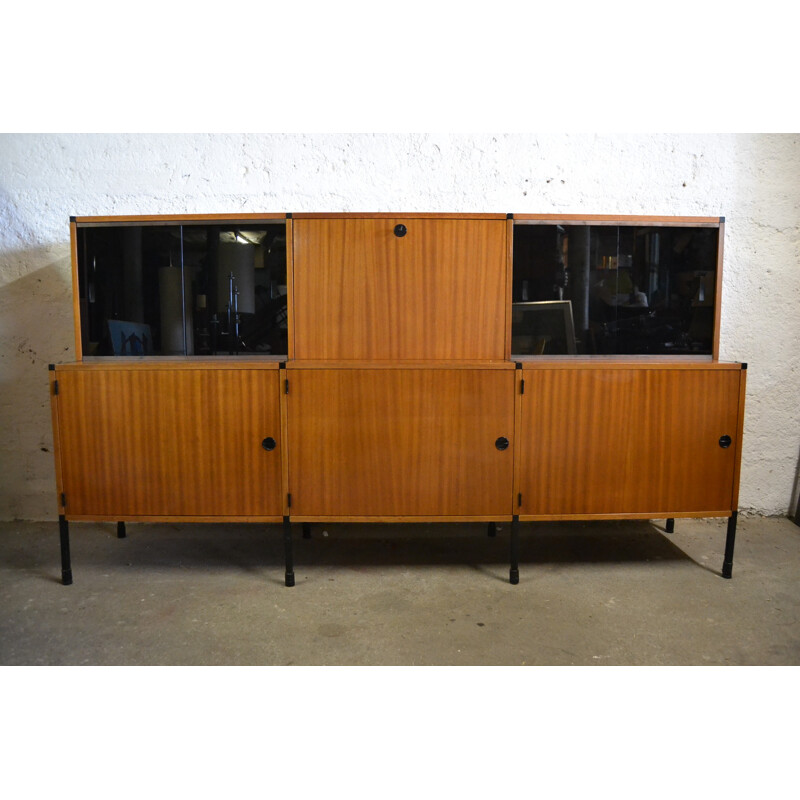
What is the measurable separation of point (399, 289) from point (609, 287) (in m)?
0.84

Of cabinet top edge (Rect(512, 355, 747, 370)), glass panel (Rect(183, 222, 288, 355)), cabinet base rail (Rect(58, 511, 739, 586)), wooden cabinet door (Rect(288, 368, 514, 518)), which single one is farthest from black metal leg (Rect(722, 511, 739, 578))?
glass panel (Rect(183, 222, 288, 355))

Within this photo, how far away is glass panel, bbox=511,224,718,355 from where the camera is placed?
230cm

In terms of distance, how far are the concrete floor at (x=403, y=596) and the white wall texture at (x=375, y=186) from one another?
1081 millimetres

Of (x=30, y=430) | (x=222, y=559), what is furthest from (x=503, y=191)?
(x=30, y=430)

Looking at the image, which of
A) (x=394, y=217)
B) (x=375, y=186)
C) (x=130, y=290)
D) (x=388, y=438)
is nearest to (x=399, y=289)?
(x=394, y=217)

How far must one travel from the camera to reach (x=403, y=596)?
2.24m

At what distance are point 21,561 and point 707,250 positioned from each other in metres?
3.16

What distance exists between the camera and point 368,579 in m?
2.39

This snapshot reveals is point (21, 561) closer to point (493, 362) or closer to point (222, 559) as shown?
point (222, 559)

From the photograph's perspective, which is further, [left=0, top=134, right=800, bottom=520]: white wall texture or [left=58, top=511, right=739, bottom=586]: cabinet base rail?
[left=0, top=134, right=800, bottom=520]: white wall texture

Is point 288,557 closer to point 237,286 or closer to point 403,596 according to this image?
point 403,596

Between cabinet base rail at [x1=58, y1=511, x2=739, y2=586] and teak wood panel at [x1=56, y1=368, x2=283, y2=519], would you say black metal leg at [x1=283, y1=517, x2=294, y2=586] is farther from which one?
teak wood panel at [x1=56, y1=368, x2=283, y2=519]

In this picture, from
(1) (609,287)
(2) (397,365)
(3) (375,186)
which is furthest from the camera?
(3) (375,186)

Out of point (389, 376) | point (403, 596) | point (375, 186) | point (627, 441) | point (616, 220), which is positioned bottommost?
point (403, 596)
